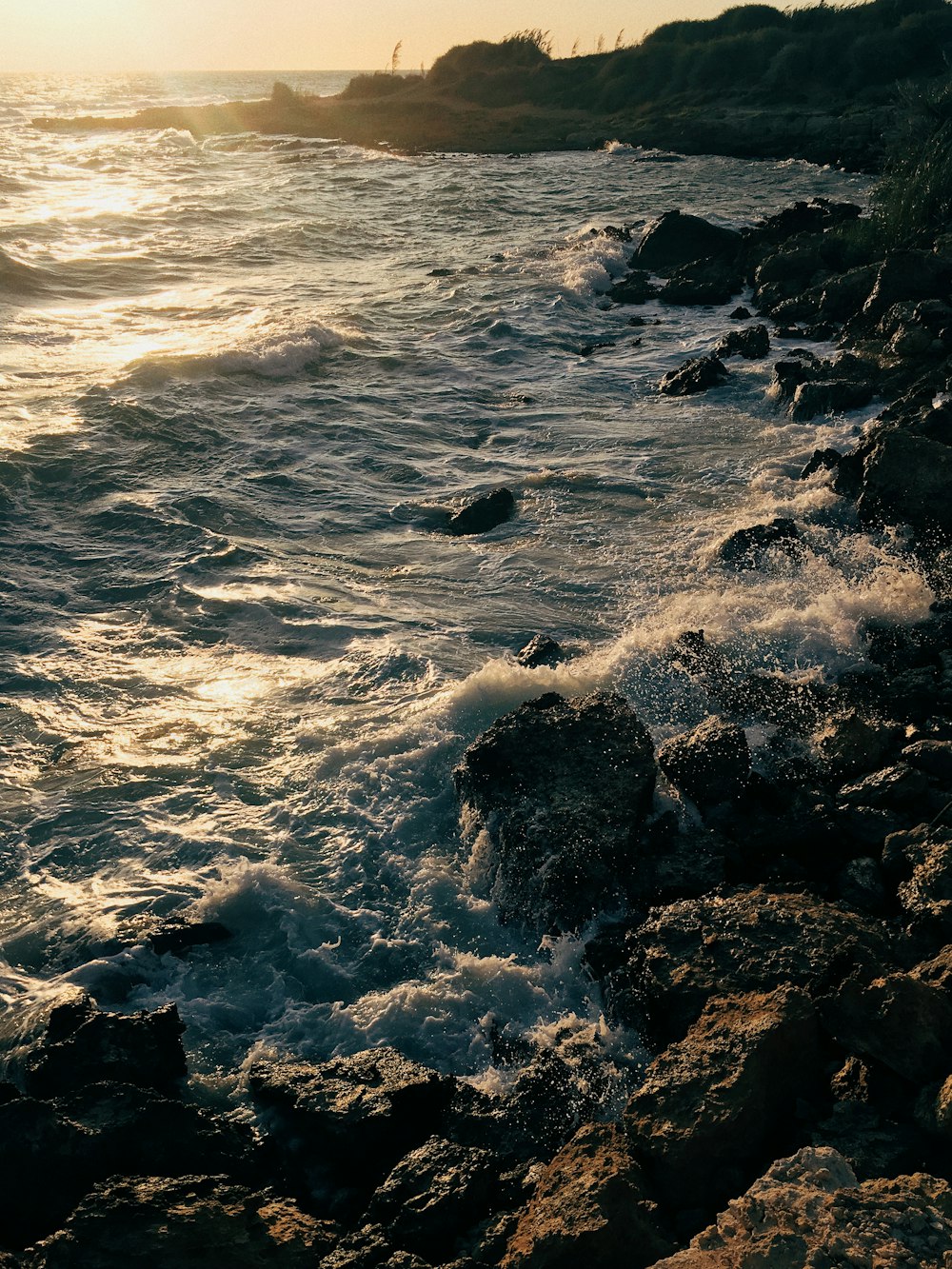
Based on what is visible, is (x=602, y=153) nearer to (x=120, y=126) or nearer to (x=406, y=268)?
(x=406, y=268)

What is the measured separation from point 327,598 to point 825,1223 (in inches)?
288

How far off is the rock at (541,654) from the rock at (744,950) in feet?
10.2

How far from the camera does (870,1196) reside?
3.39 meters

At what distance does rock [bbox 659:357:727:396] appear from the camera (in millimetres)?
15133

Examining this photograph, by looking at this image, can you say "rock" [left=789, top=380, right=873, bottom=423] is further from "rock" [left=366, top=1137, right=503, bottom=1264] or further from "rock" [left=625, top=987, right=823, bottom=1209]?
"rock" [left=366, top=1137, right=503, bottom=1264]

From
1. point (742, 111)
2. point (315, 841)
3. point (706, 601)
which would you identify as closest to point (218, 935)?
point (315, 841)

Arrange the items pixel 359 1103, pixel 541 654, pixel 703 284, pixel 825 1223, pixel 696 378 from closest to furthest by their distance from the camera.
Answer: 1. pixel 825 1223
2. pixel 359 1103
3. pixel 541 654
4. pixel 696 378
5. pixel 703 284

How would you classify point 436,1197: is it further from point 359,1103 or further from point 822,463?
point 822,463

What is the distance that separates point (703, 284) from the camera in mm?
20781

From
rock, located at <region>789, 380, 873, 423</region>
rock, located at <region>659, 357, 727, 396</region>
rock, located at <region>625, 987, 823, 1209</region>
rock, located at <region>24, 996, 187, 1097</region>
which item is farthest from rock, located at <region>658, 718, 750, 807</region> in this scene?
rock, located at <region>659, 357, 727, 396</region>

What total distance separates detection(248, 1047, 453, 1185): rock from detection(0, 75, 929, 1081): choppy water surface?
338mm

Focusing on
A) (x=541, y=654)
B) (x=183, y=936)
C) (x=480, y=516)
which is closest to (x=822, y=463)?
(x=480, y=516)

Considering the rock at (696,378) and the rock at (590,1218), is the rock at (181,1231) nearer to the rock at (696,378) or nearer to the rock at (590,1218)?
the rock at (590,1218)

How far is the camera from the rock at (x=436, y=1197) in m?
4.04
